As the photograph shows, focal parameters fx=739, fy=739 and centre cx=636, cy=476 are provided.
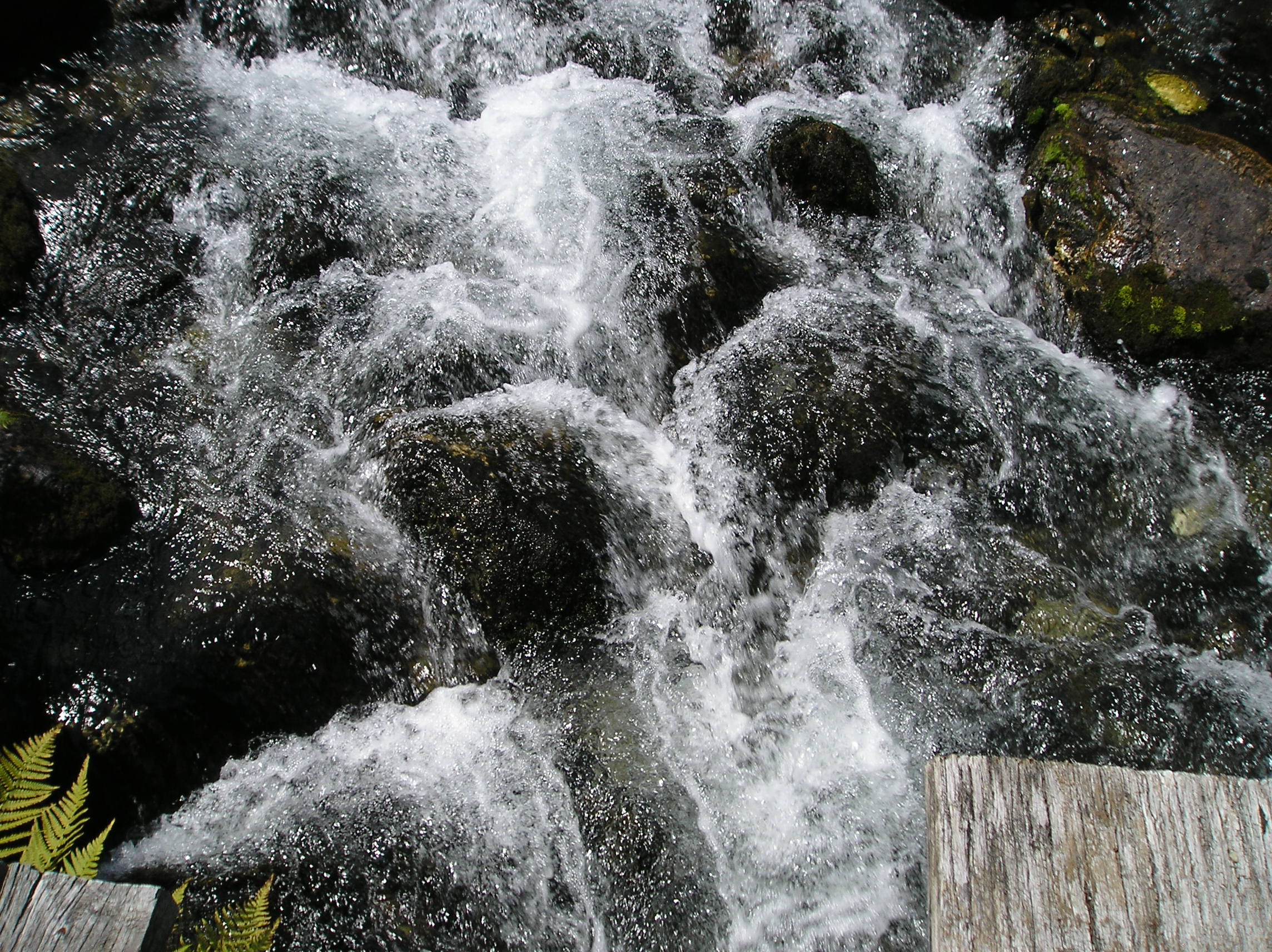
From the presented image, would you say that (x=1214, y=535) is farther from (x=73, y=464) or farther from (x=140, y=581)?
(x=73, y=464)

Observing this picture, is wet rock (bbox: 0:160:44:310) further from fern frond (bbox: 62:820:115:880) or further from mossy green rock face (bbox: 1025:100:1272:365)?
mossy green rock face (bbox: 1025:100:1272:365)

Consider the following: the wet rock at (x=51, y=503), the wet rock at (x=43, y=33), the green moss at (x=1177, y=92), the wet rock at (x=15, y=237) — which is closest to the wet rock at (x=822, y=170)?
the green moss at (x=1177, y=92)

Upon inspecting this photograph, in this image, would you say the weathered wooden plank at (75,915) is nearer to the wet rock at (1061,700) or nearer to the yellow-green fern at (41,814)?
the yellow-green fern at (41,814)

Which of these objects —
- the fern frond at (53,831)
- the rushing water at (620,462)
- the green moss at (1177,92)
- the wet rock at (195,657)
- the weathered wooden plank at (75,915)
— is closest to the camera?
the weathered wooden plank at (75,915)

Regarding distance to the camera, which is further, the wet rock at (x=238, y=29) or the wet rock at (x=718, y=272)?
the wet rock at (x=238, y=29)

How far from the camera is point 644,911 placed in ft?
10.6

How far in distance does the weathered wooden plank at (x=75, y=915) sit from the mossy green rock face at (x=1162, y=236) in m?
6.38

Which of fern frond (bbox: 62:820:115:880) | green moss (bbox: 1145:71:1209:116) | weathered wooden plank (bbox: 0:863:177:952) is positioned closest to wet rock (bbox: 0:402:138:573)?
A: fern frond (bbox: 62:820:115:880)

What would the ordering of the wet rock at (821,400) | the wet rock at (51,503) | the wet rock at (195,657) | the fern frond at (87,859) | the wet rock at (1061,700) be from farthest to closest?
1. the wet rock at (821,400)
2. the wet rock at (51,503)
3. the wet rock at (1061,700)
4. the wet rock at (195,657)
5. the fern frond at (87,859)

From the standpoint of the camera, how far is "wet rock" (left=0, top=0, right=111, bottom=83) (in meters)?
5.76

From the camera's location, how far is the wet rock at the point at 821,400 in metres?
4.62

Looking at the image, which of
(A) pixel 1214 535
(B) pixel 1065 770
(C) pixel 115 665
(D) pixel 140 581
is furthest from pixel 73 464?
(A) pixel 1214 535

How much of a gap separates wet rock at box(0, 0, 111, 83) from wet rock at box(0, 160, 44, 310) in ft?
4.63

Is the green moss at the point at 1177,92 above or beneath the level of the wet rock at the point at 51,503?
above
